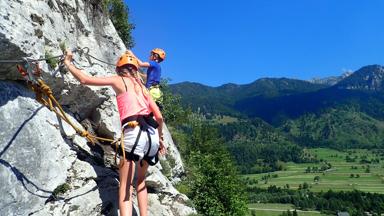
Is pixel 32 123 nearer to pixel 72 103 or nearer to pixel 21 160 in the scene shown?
pixel 21 160

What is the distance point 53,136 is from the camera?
35.6ft

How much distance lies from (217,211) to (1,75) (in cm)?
3599

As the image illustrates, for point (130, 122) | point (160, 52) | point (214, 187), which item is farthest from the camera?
point (214, 187)

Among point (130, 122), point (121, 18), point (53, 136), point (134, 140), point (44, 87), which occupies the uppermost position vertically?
point (121, 18)

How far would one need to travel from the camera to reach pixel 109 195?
38.0 feet

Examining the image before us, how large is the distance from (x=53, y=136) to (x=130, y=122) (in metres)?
2.50

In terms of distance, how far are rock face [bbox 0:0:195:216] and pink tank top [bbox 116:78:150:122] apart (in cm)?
218

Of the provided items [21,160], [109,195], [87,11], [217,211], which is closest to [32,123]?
[21,160]

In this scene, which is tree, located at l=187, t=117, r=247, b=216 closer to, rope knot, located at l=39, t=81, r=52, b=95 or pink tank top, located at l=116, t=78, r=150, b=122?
rope knot, located at l=39, t=81, r=52, b=95

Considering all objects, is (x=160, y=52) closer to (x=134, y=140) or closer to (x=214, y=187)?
(x=134, y=140)

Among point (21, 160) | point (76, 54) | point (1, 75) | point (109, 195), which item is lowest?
point (109, 195)

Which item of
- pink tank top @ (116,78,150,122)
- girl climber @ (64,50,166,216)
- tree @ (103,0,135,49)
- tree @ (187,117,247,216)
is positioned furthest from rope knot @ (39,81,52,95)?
tree @ (187,117,247,216)

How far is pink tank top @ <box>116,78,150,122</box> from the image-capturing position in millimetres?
→ 9758

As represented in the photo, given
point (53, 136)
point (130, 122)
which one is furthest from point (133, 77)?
point (53, 136)
